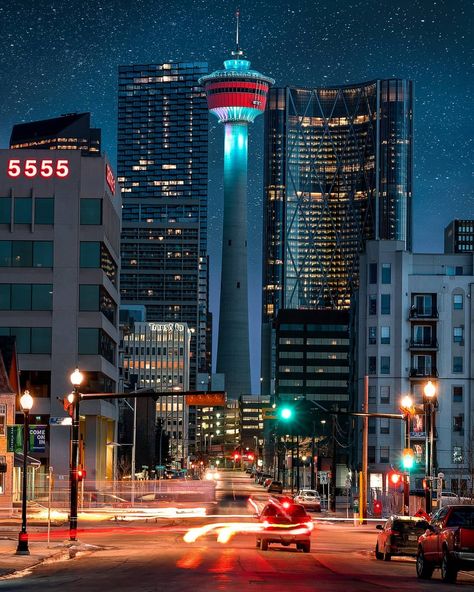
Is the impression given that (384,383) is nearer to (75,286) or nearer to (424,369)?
(424,369)

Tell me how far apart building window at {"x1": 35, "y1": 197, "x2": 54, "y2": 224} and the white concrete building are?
47.3 m

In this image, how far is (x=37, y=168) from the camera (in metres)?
124

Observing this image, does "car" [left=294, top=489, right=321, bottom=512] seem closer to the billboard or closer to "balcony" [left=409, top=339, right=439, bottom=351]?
the billboard

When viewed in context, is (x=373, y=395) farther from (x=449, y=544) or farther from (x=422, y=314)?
(x=449, y=544)

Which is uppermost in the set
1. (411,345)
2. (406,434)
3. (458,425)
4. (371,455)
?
(411,345)

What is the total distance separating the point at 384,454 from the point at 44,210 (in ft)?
176

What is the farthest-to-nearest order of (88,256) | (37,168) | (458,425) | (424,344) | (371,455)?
(424,344)
(371,455)
(458,425)
(37,168)
(88,256)

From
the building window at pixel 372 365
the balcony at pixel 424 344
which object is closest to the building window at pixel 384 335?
the building window at pixel 372 365

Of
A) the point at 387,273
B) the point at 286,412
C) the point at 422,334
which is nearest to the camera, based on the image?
the point at 286,412

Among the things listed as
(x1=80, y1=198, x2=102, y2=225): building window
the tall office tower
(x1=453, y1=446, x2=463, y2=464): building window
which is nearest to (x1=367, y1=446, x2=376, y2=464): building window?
(x1=453, y1=446, x2=463, y2=464): building window

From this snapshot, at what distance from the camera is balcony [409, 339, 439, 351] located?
5984 inches

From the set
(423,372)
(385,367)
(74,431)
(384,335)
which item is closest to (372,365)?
(385,367)

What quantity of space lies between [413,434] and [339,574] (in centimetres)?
10807

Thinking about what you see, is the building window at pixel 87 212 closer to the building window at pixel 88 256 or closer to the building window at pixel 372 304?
the building window at pixel 88 256
